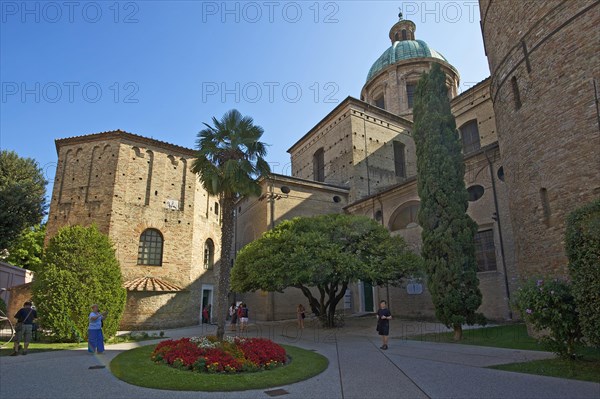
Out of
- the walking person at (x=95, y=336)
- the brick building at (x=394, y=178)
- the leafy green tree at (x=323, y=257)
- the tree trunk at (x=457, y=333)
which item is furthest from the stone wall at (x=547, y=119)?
the walking person at (x=95, y=336)

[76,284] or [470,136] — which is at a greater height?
[470,136]

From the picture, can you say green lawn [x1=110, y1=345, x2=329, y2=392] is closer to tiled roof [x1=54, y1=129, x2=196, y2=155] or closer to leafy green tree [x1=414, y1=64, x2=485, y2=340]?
leafy green tree [x1=414, y1=64, x2=485, y2=340]

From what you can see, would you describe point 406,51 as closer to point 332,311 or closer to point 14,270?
point 332,311

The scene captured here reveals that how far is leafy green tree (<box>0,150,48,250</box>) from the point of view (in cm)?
2119

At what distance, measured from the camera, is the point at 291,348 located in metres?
12.1

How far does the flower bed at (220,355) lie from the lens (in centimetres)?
851

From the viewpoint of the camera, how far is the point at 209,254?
25078mm

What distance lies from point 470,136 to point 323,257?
1880 centimetres

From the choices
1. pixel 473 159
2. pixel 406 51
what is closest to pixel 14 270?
pixel 473 159

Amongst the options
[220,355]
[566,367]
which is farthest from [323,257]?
[566,367]

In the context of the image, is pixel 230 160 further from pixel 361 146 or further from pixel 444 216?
pixel 361 146

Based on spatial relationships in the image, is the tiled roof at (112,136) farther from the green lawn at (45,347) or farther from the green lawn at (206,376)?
the green lawn at (206,376)

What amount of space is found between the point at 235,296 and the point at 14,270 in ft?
51.3

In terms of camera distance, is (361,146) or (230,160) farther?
(361,146)
